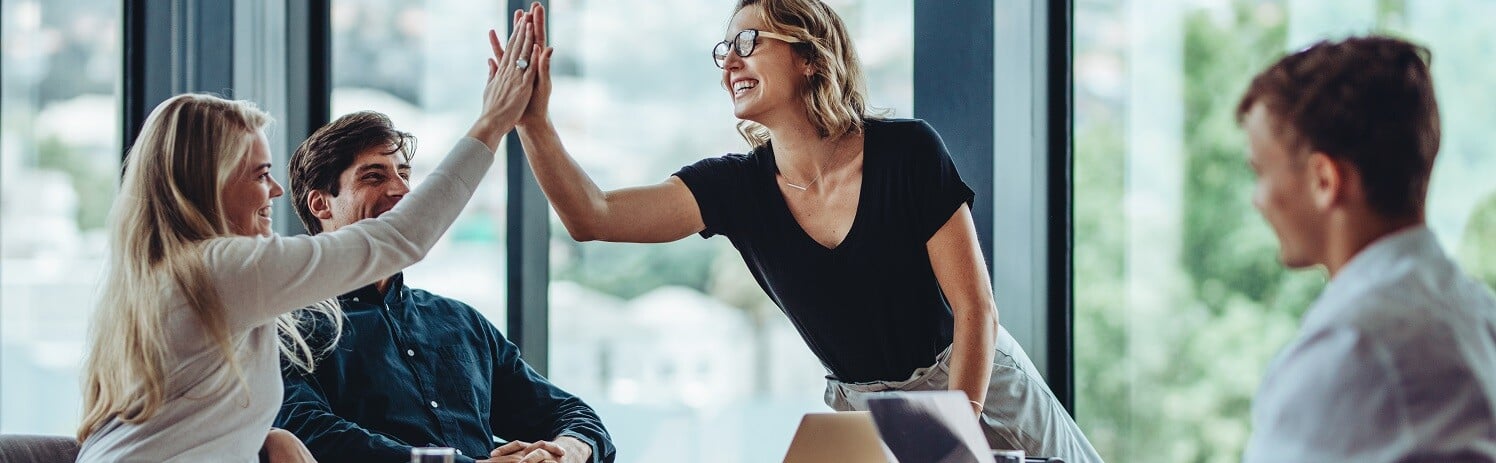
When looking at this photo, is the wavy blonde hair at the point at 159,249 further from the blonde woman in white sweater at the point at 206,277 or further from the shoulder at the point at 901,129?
the shoulder at the point at 901,129

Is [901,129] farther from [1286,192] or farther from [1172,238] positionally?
[1286,192]

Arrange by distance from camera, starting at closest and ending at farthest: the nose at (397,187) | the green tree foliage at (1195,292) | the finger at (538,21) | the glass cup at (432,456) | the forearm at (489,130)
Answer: the glass cup at (432,456)
the forearm at (489,130)
the finger at (538,21)
the nose at (397,187)
the green tree foliage at (1195,292)

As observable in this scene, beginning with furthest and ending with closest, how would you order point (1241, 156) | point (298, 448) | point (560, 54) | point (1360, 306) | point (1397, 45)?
point (560, 54) < point (1241, 156) < point (298, 448) < point (1397, 45) < point (1360, 306)

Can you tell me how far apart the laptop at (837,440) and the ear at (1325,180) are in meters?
0.79

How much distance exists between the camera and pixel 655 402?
3.06 m

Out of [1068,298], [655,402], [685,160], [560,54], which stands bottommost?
[655,402]

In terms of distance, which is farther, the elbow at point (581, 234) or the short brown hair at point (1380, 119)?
the elbow at point (581, 234)

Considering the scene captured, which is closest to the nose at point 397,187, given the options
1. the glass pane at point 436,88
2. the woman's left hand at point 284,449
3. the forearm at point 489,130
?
the forearm at point 489,130

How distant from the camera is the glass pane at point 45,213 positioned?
323 centimetres

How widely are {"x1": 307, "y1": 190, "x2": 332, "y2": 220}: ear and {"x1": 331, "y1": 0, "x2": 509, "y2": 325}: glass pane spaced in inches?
31.9

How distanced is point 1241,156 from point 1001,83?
550 millimetres

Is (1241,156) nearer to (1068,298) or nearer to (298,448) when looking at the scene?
(1068,298)

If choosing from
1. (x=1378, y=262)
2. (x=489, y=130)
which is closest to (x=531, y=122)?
(x=489, y=130)

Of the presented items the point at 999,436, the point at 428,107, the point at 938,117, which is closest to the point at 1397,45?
the point at 999,436
